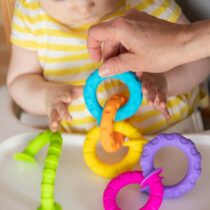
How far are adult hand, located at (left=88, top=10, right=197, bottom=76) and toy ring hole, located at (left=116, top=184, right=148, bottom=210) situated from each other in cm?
17

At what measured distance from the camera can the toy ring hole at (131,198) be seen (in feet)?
2.19

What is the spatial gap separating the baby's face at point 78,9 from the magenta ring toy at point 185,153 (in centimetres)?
24

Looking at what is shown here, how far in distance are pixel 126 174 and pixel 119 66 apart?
0.48ft

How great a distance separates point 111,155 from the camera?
760 mm

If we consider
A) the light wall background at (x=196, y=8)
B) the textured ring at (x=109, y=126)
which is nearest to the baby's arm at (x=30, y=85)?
the textured ring at (x=109, y=126)

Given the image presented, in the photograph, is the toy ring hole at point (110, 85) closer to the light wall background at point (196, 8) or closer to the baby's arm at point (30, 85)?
the baby's arm at point (30, 85)

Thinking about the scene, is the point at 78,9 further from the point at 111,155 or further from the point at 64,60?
the point at 111,155

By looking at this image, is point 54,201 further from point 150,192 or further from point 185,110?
point 185,110

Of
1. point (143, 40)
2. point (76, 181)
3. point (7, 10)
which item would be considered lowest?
point (76, 181)

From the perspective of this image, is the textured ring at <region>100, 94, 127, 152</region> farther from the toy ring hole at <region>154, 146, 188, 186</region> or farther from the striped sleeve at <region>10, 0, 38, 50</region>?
the striped sleeve at <region>10, 0, 38, 50</region>

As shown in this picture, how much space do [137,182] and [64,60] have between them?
0.92ft

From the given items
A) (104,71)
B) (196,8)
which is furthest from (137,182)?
(196,8)

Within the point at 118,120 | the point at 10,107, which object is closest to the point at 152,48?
the point at 118,120

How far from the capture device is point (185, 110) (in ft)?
2.79
